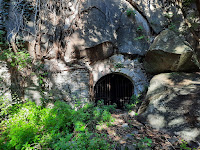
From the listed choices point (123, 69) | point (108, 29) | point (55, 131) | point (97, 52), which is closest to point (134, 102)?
point (123, 69)

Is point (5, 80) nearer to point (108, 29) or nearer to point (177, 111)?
point (108, 29)

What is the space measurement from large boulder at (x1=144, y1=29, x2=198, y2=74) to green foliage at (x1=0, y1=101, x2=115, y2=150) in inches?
118

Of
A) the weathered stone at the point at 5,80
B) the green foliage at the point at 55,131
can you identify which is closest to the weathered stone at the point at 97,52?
the green foliage at the point at 55,131

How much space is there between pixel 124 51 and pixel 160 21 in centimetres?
244

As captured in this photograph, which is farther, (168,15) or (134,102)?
(168,15)

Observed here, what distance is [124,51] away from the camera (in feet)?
18.4

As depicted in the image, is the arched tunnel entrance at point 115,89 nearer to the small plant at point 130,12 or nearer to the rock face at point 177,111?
Result: the rock face at point 177,111

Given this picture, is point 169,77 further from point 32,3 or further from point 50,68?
point 32,3

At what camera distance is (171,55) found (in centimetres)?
447

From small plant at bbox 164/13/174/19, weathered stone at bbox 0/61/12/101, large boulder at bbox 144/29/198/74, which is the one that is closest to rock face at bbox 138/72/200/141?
large boulder at bbox 144/29/198/74

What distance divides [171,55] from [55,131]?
4.17 m

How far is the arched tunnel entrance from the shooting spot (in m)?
5.76

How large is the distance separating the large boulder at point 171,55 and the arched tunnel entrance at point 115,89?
1538mm

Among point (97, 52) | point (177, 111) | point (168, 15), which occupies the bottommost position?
point (177, 111)
